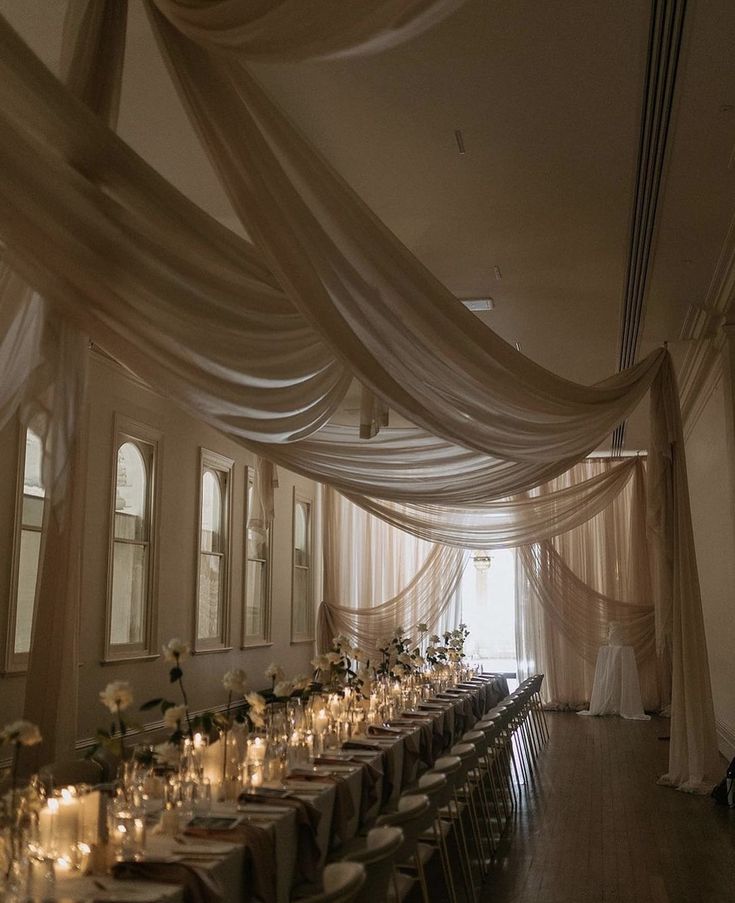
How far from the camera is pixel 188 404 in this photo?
153 inches

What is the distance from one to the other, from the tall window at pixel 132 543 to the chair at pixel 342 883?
17.9 feet

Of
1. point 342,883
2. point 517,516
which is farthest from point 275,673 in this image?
point 517,516

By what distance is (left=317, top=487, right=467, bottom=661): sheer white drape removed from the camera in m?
14.3

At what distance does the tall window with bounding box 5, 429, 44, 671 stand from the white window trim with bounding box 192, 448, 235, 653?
267 cm

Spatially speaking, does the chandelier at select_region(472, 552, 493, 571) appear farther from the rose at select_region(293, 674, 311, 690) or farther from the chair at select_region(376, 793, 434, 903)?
the chair at select_region(376, 793, 434, 903)

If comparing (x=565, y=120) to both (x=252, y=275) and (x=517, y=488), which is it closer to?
(x=252, y=275)

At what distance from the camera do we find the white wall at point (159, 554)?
655cm

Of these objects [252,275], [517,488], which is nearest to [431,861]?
[517,488]

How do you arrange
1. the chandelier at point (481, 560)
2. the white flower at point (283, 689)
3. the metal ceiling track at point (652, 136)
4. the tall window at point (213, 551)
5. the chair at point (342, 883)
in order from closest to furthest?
the chair at point (342, 883), the metal ceiling track at point (652, 136), the white flower at point (283, 689), the tall window at point (213, 551), the chandelier at point (481, 560)

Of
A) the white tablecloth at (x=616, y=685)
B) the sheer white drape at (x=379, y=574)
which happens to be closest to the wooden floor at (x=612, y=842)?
the white tablecloth at (x=616, y=685)

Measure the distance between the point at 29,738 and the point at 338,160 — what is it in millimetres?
3791

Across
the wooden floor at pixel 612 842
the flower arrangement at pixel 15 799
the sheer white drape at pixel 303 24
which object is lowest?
the wooden floor at pixel 612 842

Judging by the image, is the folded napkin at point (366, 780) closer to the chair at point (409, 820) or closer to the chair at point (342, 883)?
the chair at point (409, 820)

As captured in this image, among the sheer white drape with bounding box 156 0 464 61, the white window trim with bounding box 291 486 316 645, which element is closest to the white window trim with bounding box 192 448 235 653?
the white window trim with bounding box 291 486 316 645
